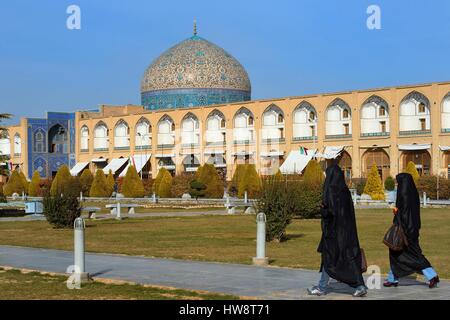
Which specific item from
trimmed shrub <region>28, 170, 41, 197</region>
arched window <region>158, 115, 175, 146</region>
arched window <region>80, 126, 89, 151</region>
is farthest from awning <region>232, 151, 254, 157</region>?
arched window <region>80, 126, 89, 151</region>

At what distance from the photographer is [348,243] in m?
8.44

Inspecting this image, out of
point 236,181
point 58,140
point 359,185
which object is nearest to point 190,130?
point 236,181

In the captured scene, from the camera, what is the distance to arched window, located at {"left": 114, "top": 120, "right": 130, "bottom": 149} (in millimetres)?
65244

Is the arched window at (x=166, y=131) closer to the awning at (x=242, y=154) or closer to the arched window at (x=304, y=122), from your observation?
the awning at (x=242, y=154)

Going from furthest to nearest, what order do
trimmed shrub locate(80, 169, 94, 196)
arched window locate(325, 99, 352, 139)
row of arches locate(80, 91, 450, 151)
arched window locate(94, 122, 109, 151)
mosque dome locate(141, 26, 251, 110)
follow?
arched window locate(94, 122, 109, 151) < mosque dome locate(141, 26, 251, 110) < trimmed shrub locate(80, 169, 94, 196) < arched window locate(325, 99, 352, 139) < row of arches locate(80, 91, 450, 151)

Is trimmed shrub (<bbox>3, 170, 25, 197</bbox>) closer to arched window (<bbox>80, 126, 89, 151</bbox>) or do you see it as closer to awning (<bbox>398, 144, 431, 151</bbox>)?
arched window (<bbox>80, 126, 89, 151</bbox>)

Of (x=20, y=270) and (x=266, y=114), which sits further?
(x=266, y=114)

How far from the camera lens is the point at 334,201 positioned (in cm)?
856

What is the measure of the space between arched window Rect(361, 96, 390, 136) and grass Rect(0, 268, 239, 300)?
41.4 metres

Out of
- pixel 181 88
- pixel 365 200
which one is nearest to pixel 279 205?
pixel 365 200

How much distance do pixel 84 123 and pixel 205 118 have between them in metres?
14.3

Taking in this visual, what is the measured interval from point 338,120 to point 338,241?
4382cm

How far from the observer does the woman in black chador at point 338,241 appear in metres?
8.31
